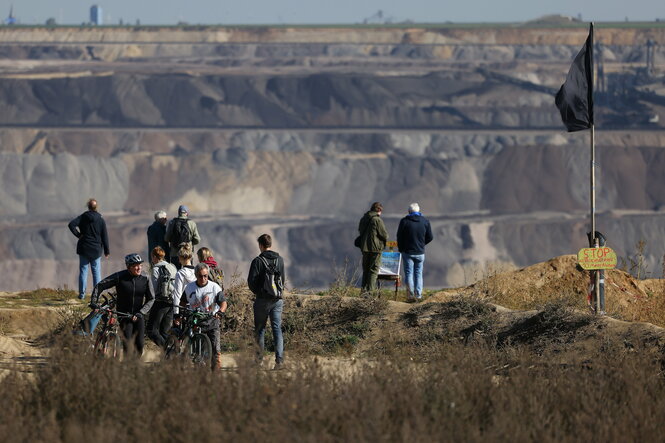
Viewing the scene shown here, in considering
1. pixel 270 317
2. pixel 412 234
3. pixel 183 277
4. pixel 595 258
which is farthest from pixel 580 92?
pixel 183 277

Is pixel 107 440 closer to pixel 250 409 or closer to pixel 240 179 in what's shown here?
pixel 250 409

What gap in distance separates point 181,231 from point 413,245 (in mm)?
3658

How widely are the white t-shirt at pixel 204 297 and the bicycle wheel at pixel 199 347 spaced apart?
10.9 inches

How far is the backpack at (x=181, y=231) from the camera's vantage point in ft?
51.6

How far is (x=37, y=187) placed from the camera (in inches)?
3078

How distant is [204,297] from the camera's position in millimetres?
11828

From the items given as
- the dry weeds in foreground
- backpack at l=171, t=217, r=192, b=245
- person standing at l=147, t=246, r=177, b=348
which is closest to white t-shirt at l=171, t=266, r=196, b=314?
person standing at l=147, t=246, r=177, b=348

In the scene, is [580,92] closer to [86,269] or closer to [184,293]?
[184,293]

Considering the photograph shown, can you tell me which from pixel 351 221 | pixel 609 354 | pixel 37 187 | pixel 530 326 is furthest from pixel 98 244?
pixel 37 187

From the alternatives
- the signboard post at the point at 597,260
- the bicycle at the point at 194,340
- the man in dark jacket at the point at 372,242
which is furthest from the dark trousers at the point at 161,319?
the signboard post at the point at 597,260

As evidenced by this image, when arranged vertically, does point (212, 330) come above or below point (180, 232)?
below

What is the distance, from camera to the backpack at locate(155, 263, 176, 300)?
12.5m

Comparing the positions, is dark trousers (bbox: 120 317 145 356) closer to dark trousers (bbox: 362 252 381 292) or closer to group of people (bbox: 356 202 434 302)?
group of people (bbox: 356 202 434 302)

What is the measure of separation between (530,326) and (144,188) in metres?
68.0
